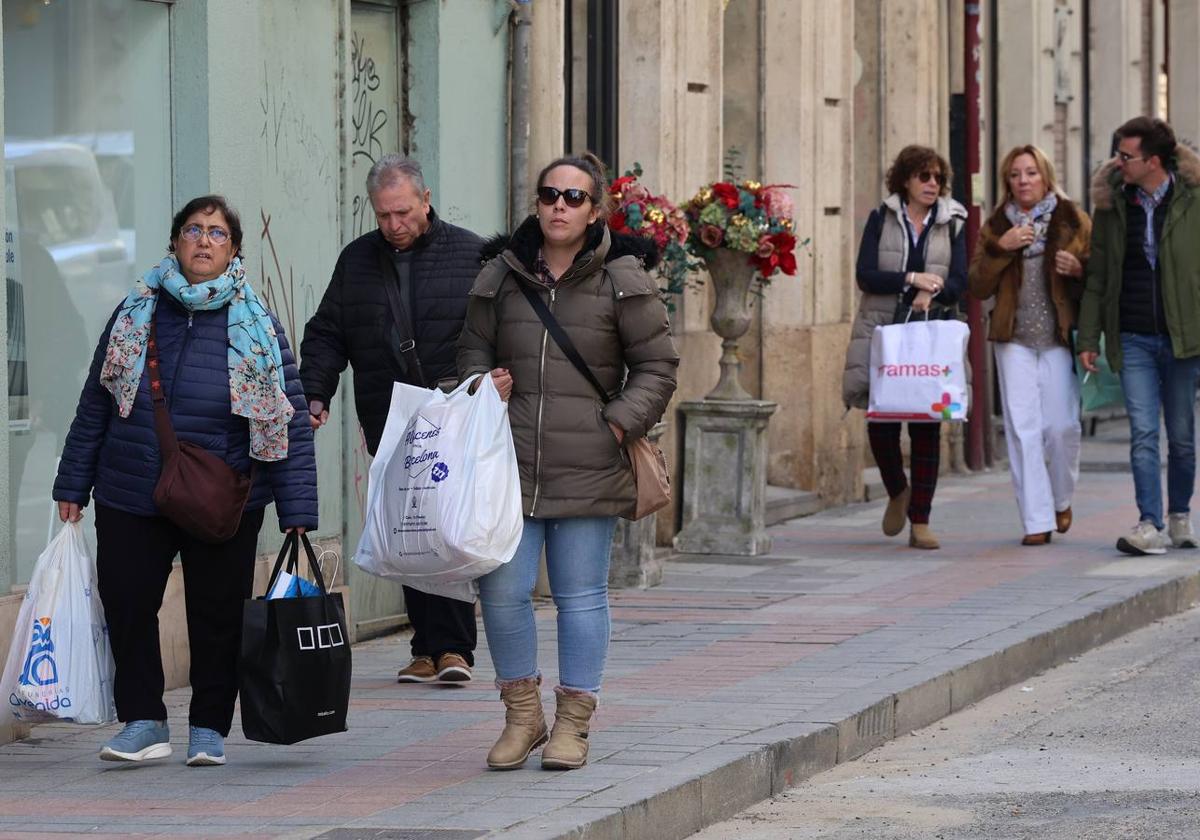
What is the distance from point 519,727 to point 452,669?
1682 mm

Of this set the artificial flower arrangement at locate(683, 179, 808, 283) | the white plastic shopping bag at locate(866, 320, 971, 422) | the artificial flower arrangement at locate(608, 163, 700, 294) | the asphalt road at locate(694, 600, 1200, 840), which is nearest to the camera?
the asphalt road at locate(694, 600, 1200, 840)

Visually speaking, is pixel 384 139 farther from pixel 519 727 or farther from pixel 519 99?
pixel 519 727

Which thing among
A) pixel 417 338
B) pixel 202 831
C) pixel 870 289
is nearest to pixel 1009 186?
pixel 870 289

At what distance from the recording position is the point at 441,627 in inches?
353

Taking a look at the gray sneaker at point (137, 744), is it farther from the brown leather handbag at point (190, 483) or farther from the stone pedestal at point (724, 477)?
the stone pedestal at point (724, 477)

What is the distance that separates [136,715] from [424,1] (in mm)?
4409

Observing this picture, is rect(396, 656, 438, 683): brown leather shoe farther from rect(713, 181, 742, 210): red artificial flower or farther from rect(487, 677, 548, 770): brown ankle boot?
rect(713, 181, 742, 210): red artificial flower

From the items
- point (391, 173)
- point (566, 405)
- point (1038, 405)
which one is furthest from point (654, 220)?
point (566, 405)

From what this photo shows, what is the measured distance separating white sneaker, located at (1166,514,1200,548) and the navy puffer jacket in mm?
6786

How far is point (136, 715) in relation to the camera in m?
7.34

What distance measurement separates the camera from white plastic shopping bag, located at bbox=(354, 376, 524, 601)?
271 inches

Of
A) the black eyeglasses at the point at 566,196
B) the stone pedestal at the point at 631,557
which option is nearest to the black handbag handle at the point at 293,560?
the black eyeglasses at the point at 566,196

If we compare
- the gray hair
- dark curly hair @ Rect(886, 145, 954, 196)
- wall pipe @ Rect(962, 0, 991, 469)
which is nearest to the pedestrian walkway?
the gray hair

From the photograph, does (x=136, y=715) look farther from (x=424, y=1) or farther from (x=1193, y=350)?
(x=1193, y=350)
